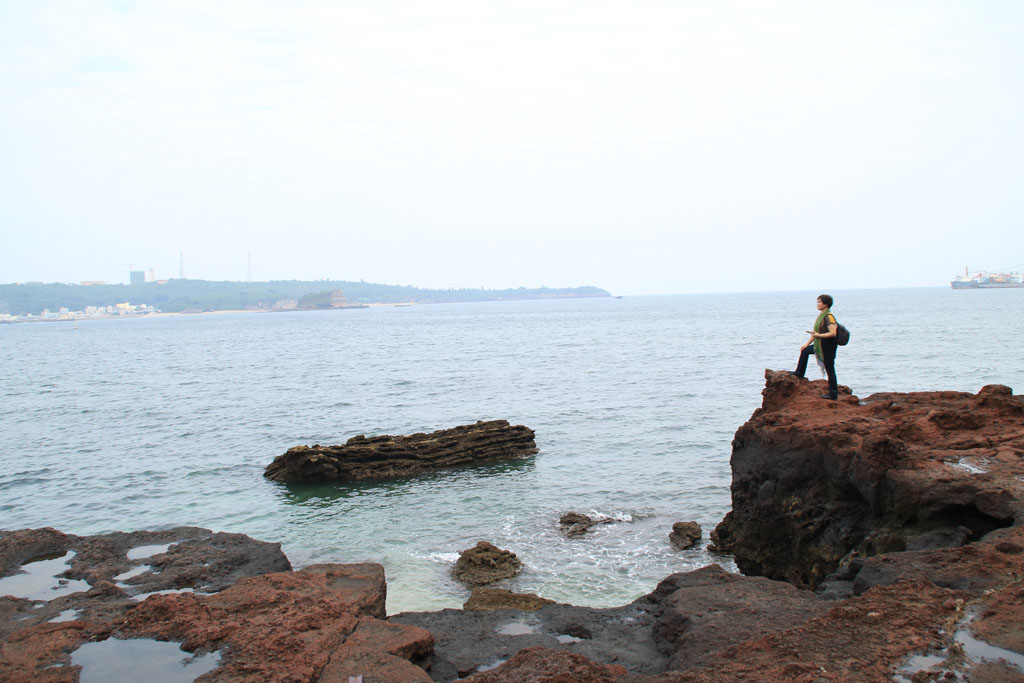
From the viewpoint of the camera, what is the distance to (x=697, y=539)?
1305 cm

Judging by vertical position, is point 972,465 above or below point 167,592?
above

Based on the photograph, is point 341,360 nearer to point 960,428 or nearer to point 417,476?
point 417,476

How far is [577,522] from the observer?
572 inches

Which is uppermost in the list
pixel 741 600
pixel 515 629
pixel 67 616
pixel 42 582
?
pixel 741 600

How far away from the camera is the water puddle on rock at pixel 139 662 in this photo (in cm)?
569

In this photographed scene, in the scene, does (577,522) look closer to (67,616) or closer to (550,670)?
(67,616)

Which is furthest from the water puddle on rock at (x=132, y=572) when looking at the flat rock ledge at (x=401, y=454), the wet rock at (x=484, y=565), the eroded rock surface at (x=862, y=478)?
the flat rock ledge at (x=401, y=454)

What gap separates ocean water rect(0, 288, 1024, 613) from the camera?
13.5 meters

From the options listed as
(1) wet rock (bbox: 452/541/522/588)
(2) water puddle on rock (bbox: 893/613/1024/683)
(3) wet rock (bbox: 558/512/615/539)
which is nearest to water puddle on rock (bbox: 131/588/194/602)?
(1) wet rock (bbox: 452/541/522/588)

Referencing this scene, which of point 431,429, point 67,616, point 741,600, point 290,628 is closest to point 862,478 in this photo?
point 741,600

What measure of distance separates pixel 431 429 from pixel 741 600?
67.2 feet

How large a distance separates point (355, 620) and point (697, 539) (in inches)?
319

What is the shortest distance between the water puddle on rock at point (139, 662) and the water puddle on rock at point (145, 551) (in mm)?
3334

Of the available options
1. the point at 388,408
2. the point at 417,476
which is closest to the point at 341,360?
the point at 388,408
